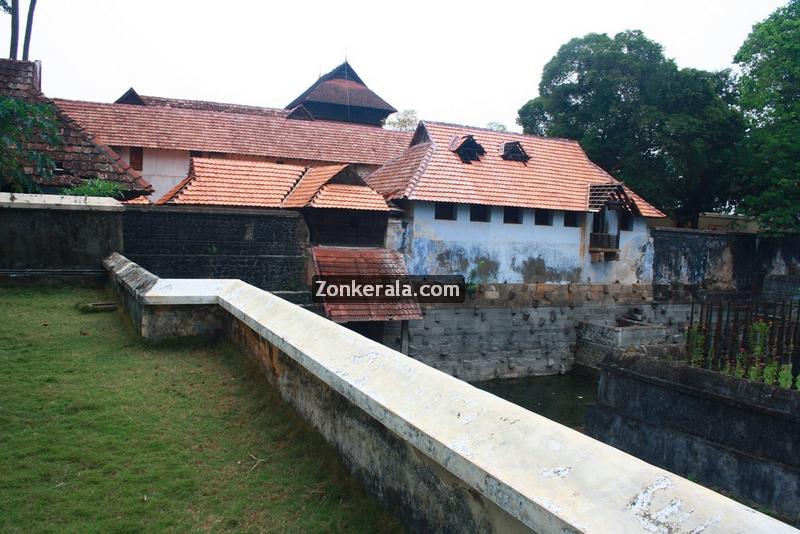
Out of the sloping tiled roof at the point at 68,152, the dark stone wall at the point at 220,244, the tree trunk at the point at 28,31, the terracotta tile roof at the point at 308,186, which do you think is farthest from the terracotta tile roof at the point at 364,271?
the tree trunk at the point at 28,31

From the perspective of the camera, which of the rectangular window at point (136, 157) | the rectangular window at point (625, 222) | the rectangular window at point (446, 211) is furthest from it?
the rectangular window at point (136, 157)

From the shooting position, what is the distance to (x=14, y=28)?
19.3m

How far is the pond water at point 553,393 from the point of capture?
15.8 meters

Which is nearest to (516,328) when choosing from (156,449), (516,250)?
(516,250)

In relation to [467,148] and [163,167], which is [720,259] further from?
[163,167]

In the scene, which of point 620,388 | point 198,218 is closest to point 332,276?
point 198,218

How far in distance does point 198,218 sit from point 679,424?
965 centimetres

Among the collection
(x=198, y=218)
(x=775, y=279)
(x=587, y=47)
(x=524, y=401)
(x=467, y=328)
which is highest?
(x=587, y=47)

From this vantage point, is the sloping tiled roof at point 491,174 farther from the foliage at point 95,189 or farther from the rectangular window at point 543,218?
the foliage at point 95,189

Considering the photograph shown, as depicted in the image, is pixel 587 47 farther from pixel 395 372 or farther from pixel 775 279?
pixel 395 372

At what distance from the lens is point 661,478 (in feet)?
4.83

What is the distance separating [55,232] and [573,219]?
15.3 meters

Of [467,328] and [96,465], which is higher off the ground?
[96,465]

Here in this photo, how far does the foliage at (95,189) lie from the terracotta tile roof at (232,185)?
11.6ft
